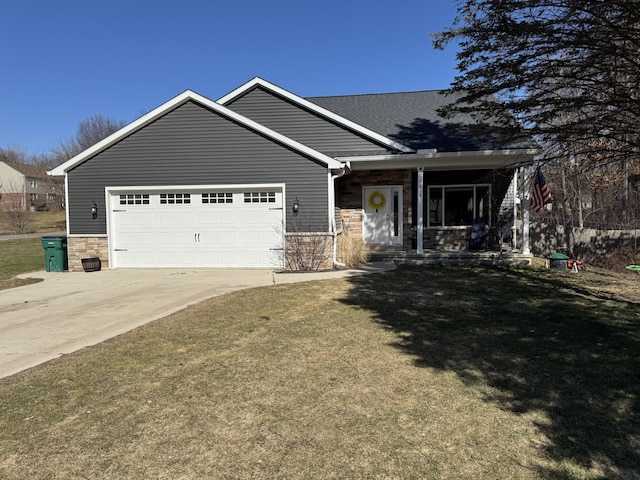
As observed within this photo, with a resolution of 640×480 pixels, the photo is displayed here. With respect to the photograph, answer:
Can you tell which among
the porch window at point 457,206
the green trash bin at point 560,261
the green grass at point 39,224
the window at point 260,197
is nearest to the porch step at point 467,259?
the green trash bin at point 560,261

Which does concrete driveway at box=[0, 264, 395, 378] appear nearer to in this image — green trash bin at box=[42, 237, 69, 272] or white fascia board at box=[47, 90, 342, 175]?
green trash bin at box=[42, 237, 69, 272]

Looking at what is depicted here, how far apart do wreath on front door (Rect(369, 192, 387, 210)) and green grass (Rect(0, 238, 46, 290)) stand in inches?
393

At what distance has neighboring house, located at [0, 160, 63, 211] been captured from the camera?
50906 mm

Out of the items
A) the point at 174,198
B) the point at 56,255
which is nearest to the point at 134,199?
the point at 174,198

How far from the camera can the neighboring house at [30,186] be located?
167ft

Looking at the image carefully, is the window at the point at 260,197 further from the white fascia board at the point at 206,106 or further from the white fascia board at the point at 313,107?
the white fascia board at the point at 313,107

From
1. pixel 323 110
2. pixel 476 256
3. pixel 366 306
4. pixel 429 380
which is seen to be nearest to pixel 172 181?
pixel 323 110

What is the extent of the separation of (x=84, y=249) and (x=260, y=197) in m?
5.45

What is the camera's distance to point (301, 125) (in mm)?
14703

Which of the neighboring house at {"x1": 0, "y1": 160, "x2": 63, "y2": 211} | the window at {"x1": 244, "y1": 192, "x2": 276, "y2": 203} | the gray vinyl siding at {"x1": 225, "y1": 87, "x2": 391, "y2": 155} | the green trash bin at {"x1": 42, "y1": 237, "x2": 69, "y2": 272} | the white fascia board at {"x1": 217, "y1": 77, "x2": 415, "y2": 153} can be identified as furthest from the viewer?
the neighboring house at {"x1": 0, "y1": 160, "x2": 63, "y2": 211}

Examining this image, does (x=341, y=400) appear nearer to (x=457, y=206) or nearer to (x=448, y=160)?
(x=448, y=160)

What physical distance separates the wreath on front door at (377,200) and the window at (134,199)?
23.2 feet

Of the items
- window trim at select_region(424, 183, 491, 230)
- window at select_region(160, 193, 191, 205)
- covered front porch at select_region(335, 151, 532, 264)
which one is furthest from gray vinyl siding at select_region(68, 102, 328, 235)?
window trim at select_region(424, 183, 491, 230)

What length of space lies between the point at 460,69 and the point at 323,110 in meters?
6.24
